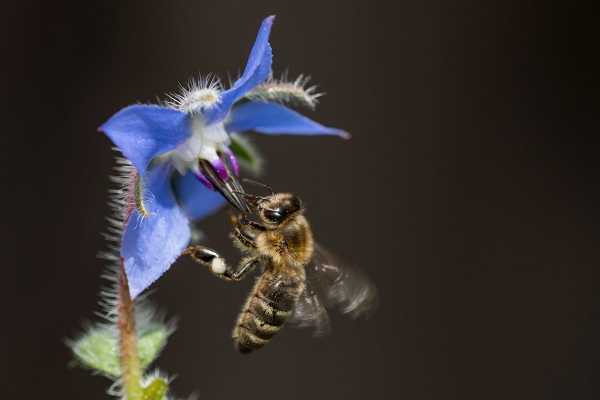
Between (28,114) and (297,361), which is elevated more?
(28,114)

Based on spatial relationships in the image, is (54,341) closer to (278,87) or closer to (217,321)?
(217,321)

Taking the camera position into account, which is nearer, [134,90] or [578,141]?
[134,90]

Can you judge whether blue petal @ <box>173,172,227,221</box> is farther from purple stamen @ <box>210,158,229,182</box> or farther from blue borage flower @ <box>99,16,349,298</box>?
purple stamen @ <box>210,158,229,182</box>

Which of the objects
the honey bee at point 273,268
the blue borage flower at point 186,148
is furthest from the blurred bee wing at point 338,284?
the blue borage flower at point 186,148

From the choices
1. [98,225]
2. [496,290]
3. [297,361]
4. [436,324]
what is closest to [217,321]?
[297,361]

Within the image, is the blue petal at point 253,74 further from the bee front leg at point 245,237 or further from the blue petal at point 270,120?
the bee front leg at point 245,237

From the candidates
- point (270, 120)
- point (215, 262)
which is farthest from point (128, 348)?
point (270, 120)

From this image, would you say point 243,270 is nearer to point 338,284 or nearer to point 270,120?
point 338,284
